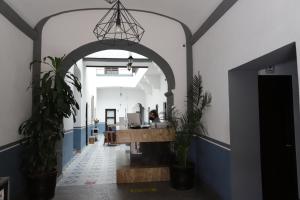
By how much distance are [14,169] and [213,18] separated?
3.82 meters

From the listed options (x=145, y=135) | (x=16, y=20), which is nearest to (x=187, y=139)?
(x=145, y=135)

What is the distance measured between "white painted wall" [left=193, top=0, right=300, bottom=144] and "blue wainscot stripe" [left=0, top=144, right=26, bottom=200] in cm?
306

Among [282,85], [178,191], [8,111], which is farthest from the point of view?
[178,191]

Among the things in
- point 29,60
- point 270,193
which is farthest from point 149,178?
point 29,60

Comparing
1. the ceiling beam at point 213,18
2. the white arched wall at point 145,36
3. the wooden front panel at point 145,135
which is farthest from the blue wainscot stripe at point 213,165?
the ceiling beam at point 213,18

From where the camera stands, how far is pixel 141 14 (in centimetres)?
466

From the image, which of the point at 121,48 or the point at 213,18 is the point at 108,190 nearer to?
the point at 121,48

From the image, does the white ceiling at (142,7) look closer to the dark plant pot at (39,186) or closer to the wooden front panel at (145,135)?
the wooden front panel at (145,135)

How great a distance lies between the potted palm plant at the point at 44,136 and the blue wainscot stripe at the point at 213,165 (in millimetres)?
2412

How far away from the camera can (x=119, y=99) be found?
1814cm

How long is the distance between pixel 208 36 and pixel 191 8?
55cm

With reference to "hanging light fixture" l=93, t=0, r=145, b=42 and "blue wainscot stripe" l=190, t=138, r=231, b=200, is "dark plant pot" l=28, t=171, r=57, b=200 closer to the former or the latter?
"hanging light fixture" l=93, t=0, r=145, b=42

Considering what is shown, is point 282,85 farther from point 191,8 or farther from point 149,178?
point 149,178

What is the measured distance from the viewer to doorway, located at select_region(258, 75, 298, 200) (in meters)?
3.42
